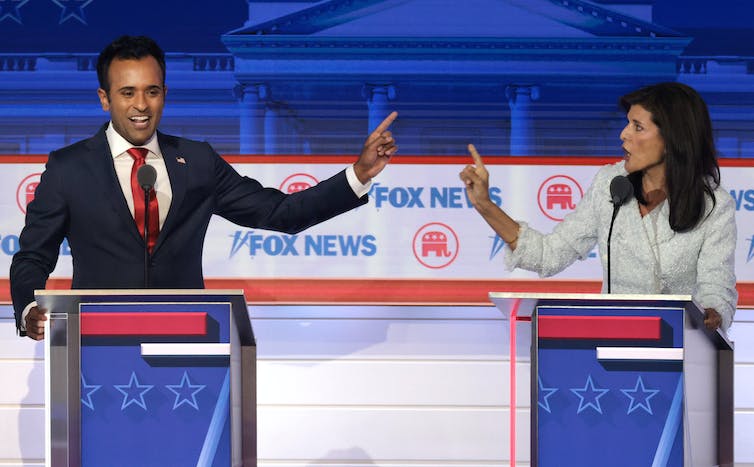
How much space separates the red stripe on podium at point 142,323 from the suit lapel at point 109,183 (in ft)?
1.78

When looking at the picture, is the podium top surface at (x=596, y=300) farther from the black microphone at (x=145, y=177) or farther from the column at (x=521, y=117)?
the column at (x=521, y=117)

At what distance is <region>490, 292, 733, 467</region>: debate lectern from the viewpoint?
7.20 feet

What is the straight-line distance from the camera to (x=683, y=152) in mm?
2740

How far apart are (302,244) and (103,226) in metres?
1.92

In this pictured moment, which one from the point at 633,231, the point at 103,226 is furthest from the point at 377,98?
the point at 103,226

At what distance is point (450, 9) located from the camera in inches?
177

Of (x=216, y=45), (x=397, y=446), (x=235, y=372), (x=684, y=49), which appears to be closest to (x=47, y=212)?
(x=235, y=372)

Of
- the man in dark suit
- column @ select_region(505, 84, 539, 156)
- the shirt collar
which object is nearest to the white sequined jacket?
the man in dark suit

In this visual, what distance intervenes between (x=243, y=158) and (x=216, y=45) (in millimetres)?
518

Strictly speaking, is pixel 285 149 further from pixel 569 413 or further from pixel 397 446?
pixel 569 413

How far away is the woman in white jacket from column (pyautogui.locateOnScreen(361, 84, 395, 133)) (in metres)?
1.73

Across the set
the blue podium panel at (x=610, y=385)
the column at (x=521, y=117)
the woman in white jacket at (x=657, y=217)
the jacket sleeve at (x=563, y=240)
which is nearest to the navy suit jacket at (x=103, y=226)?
the woman in white jacket at (x=657, y=217)

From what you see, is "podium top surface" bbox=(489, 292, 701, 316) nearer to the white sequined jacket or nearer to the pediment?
the white sequined jacket

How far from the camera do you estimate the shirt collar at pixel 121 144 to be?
273 cm
